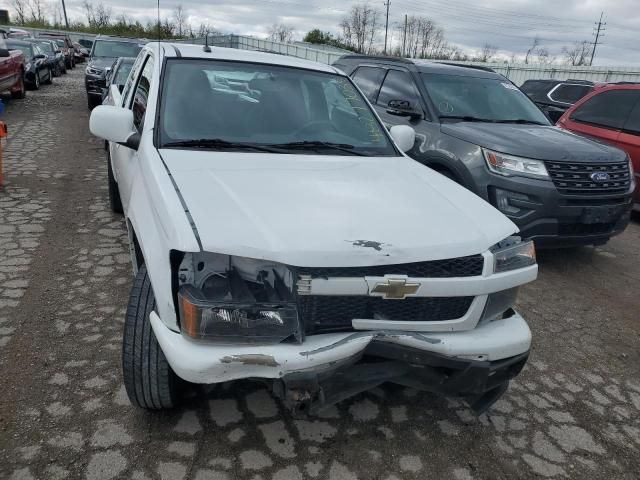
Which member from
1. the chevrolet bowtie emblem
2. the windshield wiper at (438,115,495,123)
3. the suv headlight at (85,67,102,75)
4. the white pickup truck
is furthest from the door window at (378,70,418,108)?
the suv headlight at (85,67,102,75)

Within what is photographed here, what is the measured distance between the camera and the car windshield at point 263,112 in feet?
10.4

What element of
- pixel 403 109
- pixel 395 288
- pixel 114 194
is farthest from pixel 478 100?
pixel 395 288

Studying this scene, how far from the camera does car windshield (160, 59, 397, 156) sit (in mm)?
3170

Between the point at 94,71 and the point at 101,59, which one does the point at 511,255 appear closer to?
the point at 94,71

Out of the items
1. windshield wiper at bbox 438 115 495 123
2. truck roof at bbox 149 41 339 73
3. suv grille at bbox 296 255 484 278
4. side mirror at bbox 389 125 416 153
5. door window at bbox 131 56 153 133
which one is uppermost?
truck roof at bbox 149 41 339 73

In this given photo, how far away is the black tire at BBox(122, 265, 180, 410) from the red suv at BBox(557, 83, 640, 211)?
6.44 meters

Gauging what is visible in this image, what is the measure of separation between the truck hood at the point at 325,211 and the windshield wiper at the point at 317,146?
0.48 feet

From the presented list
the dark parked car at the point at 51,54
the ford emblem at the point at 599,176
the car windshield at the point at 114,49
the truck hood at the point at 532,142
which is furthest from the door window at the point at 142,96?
the dark parked car at the point at 51,54

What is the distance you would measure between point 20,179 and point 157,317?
562cm

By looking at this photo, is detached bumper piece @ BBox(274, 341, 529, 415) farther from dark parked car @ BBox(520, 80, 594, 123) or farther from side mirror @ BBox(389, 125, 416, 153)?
dark parked car @ BBox(520, 80, 594, 123)

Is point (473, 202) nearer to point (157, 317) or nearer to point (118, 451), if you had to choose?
point (157, 317)

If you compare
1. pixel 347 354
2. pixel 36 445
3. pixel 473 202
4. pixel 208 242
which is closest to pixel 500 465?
pixel 347 354

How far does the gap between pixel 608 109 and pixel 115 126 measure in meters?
6.66

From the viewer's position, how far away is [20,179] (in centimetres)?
672
